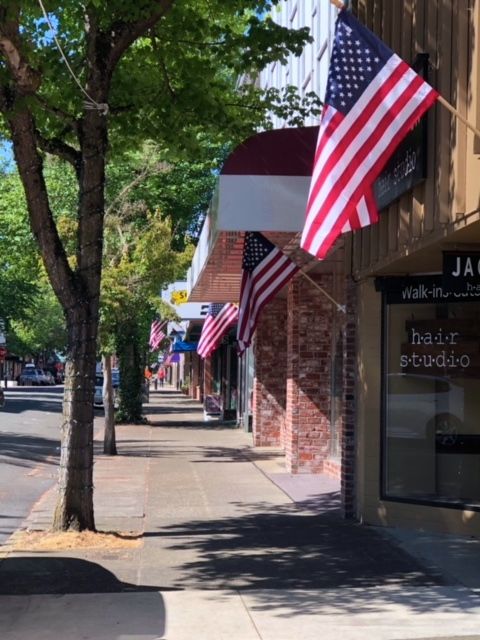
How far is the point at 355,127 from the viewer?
6699 mm

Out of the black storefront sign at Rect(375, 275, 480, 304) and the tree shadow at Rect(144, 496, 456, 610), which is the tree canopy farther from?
the black storefront sign at Rect(375, 275, 480, 304)

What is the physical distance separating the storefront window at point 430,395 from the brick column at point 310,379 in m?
4.46

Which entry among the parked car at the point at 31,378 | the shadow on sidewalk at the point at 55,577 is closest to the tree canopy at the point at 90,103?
the shadow on sidewalk at the point at 55,577

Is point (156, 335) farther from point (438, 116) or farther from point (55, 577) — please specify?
point (438, 116)

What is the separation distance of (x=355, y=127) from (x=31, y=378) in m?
74.4

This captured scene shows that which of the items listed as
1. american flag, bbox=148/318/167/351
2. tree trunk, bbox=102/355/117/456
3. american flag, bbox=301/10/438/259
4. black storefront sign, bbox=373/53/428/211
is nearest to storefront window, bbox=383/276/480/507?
black storefront sign, bbox=373/53/428/211

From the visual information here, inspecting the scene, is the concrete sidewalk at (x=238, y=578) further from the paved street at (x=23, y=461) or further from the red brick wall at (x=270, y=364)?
the red brick wall at (x=270, y=364)

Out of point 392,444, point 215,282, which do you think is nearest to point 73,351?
point 392,444

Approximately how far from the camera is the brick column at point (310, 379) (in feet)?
46.8

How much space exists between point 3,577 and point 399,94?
17.2 feet

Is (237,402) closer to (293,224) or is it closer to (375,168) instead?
(293,224)

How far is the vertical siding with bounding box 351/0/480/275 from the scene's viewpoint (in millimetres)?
6801

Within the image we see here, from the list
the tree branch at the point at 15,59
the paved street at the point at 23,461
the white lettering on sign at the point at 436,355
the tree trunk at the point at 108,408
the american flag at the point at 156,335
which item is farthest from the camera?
the american flag at the point at 156,335

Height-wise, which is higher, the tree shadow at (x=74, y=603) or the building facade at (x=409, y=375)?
the building facade at (x=409, y=375)
